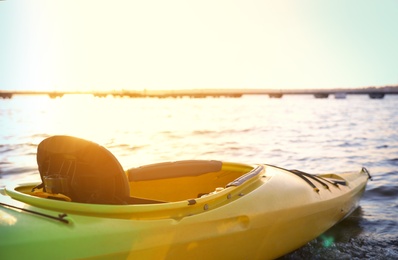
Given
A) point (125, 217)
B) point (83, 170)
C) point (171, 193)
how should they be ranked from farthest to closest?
point (171, 193), point (83, 170), point (125, 217)

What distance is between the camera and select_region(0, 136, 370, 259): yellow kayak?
3049mm

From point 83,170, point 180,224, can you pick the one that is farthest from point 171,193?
point 83,170

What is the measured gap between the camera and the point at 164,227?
11.3 ft

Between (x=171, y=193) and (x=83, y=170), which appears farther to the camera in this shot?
(x=171, y=193)

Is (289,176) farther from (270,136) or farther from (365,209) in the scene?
(270,136)

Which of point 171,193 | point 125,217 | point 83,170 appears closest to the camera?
point 125,217

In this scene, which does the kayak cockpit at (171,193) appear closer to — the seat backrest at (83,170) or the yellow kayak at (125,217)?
the yellow kayak at (125,217)

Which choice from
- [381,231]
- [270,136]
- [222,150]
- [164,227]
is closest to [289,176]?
[381,231]

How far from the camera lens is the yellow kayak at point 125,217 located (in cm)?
305

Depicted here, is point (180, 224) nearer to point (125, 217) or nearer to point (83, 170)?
point (125, 217)

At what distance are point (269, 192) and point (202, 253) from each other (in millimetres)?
1252

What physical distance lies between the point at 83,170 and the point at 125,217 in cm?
52

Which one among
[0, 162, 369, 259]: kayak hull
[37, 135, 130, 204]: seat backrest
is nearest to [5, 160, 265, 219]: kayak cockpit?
[0, 162, 369, 259]: kayak hull

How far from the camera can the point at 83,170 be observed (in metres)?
3.54
